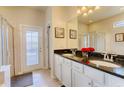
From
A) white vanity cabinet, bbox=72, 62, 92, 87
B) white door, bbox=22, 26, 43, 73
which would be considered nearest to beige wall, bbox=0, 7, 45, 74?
white door, bbox=22, 26, 43, 73

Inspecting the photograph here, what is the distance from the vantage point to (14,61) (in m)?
4.20

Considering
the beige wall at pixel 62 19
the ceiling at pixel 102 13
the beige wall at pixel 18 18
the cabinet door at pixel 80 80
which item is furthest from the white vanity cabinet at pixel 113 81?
the beige wall at pixel 18 18

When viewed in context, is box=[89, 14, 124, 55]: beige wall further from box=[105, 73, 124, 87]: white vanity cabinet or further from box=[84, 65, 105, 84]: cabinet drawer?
box=[105, 73, 124, 87]: white vanity cabinet

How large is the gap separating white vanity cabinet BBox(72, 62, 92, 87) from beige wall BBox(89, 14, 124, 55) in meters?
0.79

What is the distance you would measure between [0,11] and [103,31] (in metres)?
3.15

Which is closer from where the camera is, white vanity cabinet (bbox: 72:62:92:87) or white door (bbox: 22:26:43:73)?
white vanity cabinet (bbox: 72:62:92:87)

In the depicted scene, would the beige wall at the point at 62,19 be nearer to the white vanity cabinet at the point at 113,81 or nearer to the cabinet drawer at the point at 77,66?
the cabinet drawer at the point at 77,66

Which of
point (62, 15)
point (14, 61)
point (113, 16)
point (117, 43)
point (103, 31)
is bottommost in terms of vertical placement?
point (14, 61)

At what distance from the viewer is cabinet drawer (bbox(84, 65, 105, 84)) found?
5.03 ft

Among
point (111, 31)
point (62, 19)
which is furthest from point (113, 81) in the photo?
point (62, 19)

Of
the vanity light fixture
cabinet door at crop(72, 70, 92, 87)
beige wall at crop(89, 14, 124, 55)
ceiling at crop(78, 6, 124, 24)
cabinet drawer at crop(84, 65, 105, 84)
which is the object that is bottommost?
cabinet door at crop(72, 70, 92, 87)

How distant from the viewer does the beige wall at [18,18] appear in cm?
402

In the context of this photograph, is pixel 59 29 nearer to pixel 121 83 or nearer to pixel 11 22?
pixel 11 22
